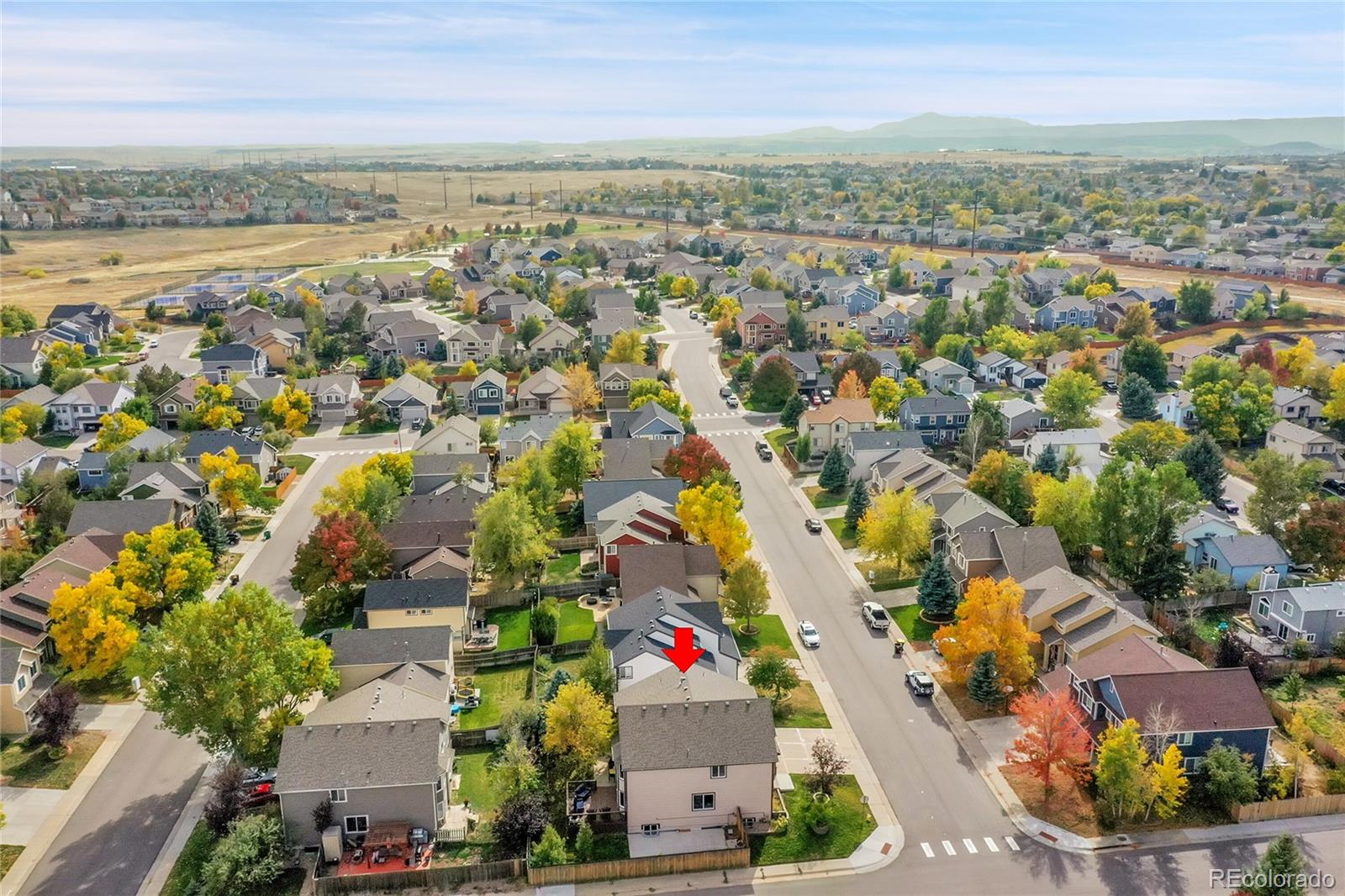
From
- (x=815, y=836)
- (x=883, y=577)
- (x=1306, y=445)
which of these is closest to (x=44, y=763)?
(x=815, y=836)

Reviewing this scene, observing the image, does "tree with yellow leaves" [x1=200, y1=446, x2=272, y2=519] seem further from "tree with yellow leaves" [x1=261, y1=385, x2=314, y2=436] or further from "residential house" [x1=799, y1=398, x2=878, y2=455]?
"residential house" [x1=799, y1=398, x2=878, y2=455]

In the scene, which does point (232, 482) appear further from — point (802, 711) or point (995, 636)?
point (995, 636)

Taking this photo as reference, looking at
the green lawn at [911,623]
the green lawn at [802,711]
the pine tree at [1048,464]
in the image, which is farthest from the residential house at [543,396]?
the green lawn at [802,711]

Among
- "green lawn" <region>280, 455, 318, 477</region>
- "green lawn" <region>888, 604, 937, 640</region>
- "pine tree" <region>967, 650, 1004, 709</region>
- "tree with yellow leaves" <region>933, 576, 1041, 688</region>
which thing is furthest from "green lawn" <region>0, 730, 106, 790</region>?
"green lawn" <region>888, 604, 937, 640</region>

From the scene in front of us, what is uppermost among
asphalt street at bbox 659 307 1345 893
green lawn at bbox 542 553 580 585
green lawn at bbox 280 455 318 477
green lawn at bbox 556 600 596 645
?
→ green lawn at bbox 280 455 318 477

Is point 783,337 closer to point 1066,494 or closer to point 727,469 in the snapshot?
point 727,469

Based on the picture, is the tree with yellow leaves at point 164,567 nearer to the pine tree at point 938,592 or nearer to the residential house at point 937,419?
the pine tree at point 938,592

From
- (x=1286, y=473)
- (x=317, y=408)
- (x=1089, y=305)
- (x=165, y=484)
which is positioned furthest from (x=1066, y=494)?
(x=1089, y=305)
